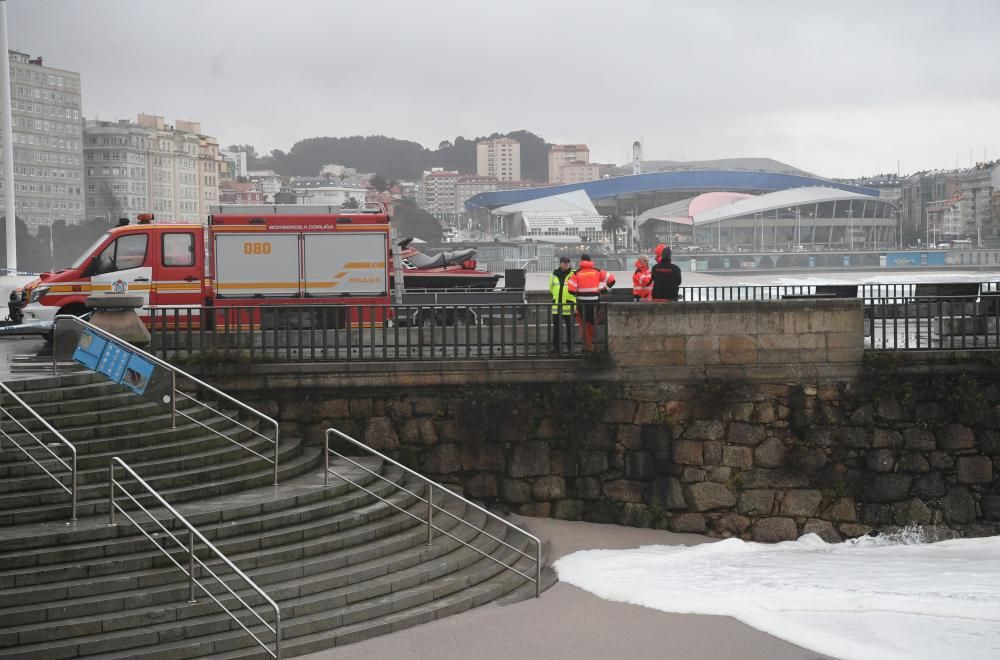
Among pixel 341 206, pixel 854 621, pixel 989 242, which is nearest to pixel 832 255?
pixel 989 242

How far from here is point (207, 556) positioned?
1020 cm

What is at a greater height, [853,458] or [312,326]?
[312,326]

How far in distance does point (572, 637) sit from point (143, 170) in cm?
11183

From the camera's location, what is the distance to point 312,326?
566 inches

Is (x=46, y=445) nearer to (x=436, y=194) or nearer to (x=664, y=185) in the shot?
(x=664, y=185)

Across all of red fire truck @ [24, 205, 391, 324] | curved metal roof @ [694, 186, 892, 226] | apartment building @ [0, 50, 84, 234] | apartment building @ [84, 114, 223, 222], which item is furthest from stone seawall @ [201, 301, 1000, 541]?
curved metal roof @ [694, 186, 892, 226]

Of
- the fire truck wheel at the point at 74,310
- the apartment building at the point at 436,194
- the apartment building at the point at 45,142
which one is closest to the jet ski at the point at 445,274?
the fire truck wheel at the point at 74,310

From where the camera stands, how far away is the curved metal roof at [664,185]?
139625 mm

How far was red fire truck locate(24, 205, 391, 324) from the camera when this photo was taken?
18062mm

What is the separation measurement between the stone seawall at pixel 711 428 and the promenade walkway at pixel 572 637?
2939 millimetres

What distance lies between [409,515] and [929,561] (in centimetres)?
582

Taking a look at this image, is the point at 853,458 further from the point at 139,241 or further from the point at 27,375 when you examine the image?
the point at 139,241

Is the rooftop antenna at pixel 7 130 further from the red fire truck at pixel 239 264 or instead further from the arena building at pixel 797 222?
the arena building at pixel 797 222

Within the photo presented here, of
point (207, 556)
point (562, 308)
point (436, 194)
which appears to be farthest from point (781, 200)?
point (207, 556)
